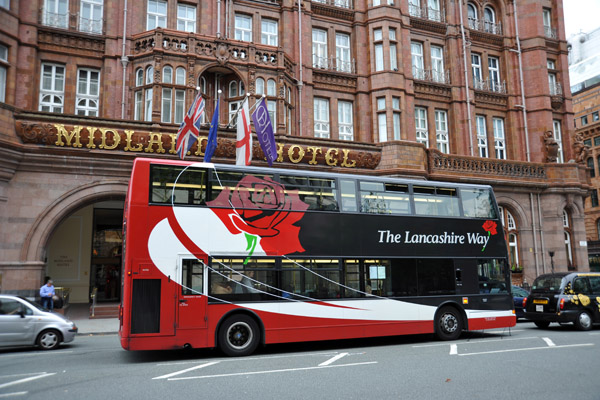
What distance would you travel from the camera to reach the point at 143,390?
285 inches

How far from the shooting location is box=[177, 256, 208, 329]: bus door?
10188 mm

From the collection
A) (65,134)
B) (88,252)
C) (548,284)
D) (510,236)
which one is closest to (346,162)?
(548,284)

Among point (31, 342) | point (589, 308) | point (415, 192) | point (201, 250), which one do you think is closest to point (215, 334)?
point (201, 250)

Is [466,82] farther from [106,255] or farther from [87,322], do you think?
[87,322]

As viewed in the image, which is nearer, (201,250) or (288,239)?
(201,250)

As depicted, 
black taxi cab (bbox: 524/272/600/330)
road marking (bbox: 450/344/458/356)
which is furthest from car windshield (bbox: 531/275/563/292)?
road marking (bbox: 450/344/458/356)

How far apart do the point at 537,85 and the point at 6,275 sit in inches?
1181

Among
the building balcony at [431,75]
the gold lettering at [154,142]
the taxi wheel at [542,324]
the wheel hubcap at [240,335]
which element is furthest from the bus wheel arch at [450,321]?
the building balcony at [431,75]

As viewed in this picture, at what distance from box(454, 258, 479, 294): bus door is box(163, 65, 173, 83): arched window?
1406cm

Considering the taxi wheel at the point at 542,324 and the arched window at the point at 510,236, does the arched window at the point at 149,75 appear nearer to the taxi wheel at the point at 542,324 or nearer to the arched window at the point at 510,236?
the taxi wheel at the point at 542,324

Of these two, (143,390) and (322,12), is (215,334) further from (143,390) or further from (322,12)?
(322,12)

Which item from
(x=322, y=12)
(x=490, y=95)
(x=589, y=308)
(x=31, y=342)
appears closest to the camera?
(x=31, y=342)

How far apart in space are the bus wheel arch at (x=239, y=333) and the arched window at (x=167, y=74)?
12870 millimetres

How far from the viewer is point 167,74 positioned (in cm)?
2011
